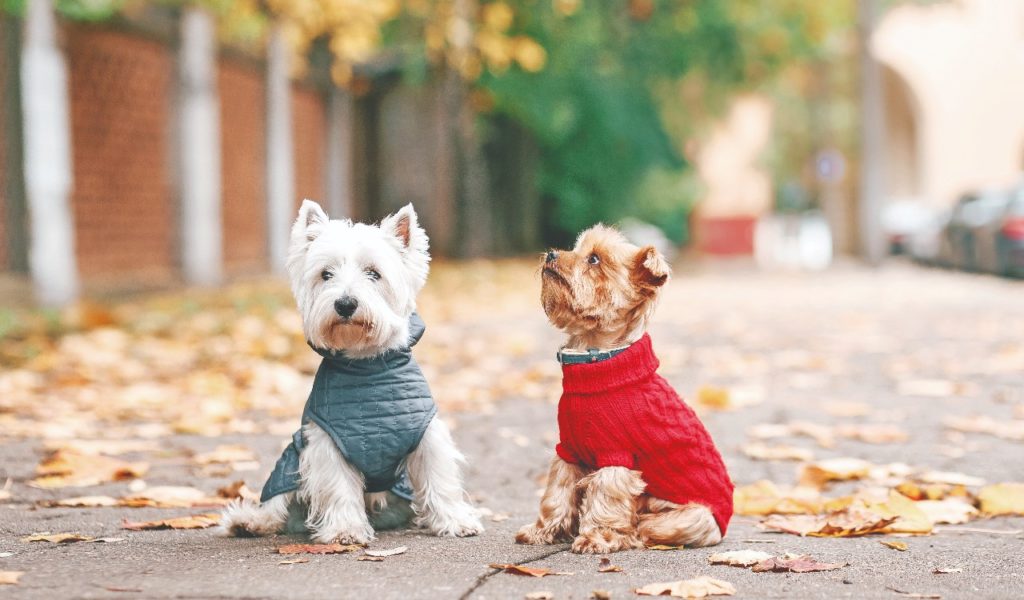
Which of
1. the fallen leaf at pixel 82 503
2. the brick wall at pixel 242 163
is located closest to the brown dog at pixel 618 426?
the fallen leaf at pixel 82 503

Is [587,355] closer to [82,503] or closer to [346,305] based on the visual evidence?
[346,305]

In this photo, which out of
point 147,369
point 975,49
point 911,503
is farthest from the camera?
point 975,49

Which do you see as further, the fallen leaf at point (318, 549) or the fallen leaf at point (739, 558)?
the fallen leaf at point (318, 549)

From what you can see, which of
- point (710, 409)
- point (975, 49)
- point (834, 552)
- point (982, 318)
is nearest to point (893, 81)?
point (975, 49)

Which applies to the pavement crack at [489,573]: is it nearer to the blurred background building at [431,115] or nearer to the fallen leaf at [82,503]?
the fallen leaf at [82,503]

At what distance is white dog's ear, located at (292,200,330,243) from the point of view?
415cm

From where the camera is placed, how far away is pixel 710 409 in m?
7.66

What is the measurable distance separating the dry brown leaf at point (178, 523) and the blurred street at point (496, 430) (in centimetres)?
5

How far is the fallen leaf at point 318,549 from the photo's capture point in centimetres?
401

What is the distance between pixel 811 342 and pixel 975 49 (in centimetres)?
3388

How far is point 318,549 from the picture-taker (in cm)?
402

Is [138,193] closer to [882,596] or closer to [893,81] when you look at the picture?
[882,596]

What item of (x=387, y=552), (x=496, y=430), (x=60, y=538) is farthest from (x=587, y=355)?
(x=496, y=430)

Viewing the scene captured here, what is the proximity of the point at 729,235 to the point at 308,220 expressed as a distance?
42.0m
